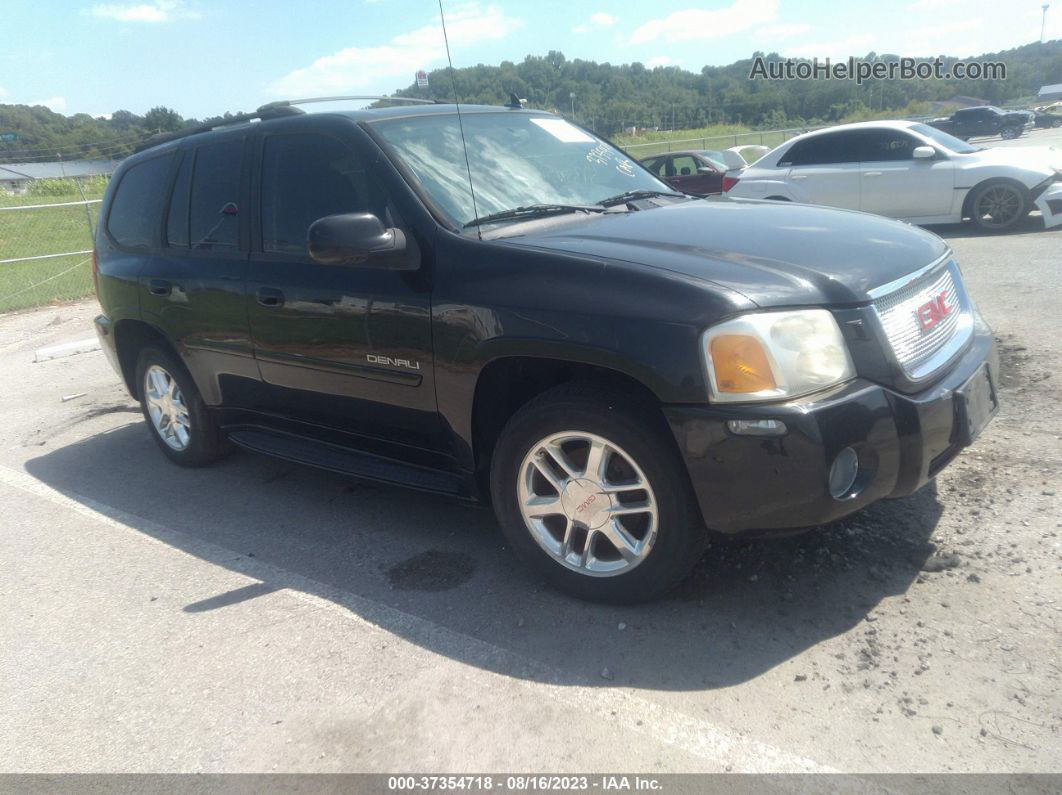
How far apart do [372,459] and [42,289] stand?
1230 centimetres

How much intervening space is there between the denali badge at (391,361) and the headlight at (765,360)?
52.1 inches

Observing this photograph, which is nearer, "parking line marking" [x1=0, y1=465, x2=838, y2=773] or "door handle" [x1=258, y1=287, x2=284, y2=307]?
"parking line marking" [x1=0, y1=465, x2=838, y2=773]

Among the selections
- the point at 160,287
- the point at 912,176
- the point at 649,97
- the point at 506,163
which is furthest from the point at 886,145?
the point at 160,287

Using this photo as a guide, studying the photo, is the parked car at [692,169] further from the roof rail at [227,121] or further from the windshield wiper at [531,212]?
the windshield wiper at [531,212]

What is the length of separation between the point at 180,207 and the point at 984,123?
36437 millimetres

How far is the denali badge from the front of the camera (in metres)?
3.61

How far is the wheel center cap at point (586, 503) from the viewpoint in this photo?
318 centimetres

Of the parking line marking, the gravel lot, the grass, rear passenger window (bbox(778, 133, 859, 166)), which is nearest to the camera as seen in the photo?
the parking line marking

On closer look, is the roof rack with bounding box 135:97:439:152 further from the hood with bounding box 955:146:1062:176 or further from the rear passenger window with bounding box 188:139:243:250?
the hood with bounding box 955:146:1062:176

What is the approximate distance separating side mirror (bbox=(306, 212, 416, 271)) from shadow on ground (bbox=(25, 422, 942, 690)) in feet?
4.56

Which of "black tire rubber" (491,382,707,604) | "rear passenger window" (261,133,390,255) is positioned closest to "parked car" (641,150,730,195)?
"rear passenger window" (261,133,390,255)

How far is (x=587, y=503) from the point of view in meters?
3.22

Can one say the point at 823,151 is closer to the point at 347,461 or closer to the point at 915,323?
the point at 915,323

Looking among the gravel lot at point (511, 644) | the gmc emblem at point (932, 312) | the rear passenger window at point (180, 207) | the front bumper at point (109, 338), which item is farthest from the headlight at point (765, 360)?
the front bumper at point (109, 338)
